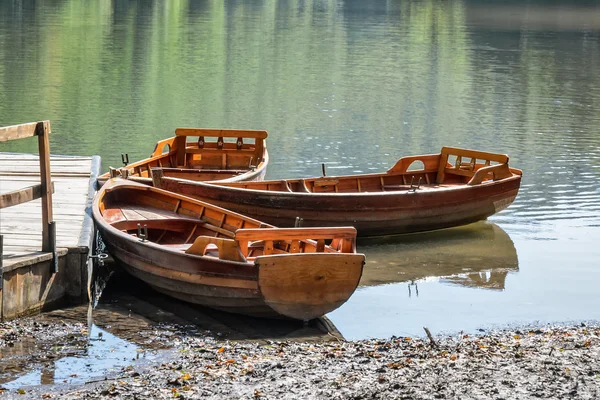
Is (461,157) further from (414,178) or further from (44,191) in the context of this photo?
(44,191)

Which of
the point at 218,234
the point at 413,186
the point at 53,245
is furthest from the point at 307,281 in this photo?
the point at 413,186

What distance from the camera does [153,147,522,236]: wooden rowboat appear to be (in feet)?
51.7

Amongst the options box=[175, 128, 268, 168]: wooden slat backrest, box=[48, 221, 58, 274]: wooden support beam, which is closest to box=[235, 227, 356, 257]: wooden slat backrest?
box=[48, 221, 58, 274]: wooden support beam

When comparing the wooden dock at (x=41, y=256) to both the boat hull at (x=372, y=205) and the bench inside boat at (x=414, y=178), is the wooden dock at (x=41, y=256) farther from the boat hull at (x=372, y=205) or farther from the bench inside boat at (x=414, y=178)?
the bench inside boat at (x=414, y=178)

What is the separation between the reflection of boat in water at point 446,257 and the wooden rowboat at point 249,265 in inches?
101

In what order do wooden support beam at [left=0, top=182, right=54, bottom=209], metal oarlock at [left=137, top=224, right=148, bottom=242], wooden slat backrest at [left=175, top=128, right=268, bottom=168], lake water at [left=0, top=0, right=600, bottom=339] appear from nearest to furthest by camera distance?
1. wooden support beam at [left=0, top=182, right=54, bottom=209]
2. metal oarlock at [left=137, top=224, right=148, bottom=242]
3. lake water at [left=0, top=0, right=600, bottom=339]
4. wooden slat backrest at [left=175, top=128, right=268, bottom=168]

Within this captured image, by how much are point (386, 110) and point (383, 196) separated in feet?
→ 59.9

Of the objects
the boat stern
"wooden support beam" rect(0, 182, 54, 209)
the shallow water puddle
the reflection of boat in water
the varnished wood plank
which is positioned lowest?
the reflection of boat in water

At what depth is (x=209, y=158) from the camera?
20.1 metres

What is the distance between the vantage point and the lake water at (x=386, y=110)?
15.0 m

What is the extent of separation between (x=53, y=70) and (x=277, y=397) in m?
34.0

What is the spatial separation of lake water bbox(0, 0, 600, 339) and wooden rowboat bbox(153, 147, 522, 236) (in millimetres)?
468

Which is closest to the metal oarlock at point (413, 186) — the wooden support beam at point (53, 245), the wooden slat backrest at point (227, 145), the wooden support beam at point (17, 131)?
the wooden slat backrest at point (227, 145)

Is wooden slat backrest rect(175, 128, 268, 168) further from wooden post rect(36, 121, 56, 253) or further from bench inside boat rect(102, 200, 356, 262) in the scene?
wooden post rect(36, 121, 56, 253)
